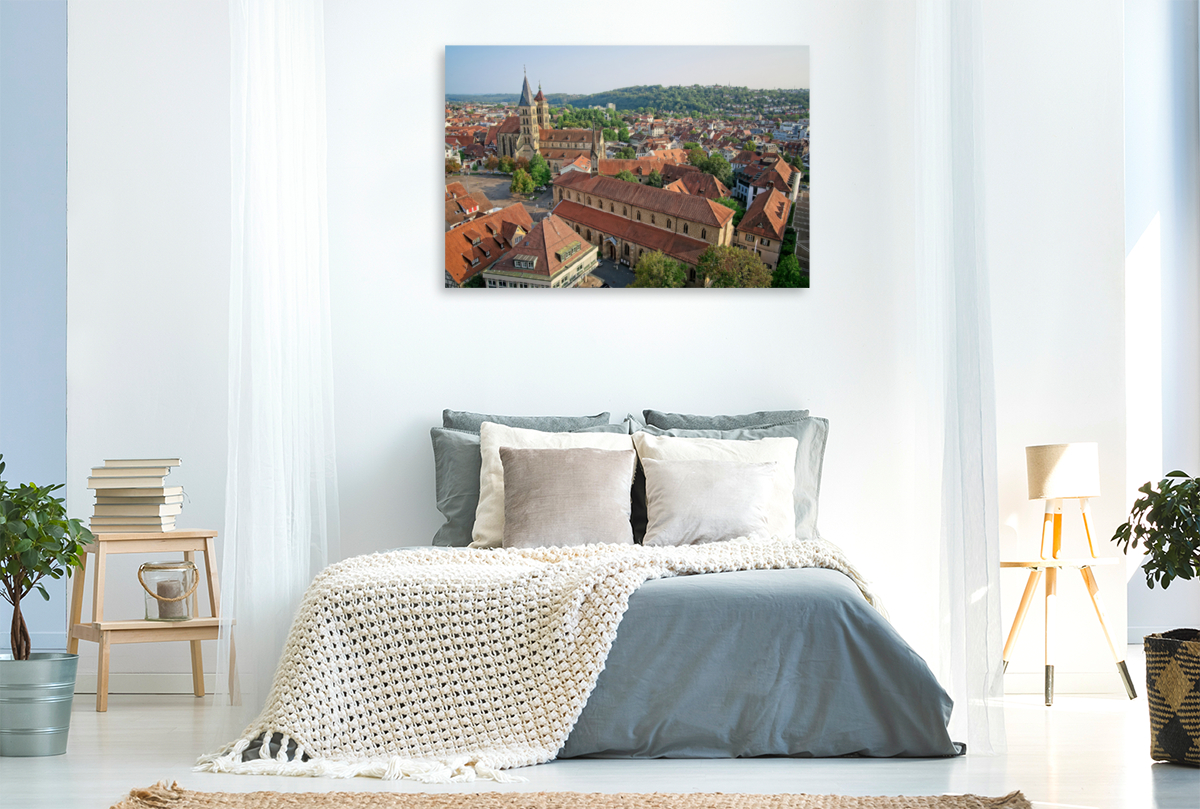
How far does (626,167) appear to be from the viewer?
13.9 feet

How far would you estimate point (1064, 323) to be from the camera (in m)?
4.05

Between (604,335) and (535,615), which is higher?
(604,335)

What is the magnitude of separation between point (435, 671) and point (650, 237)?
208 centimetres

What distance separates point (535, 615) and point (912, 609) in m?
1.88

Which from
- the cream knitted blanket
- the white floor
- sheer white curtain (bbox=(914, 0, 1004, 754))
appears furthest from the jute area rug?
sheer white curtain (bbox=(914, 0, 1004, 754))

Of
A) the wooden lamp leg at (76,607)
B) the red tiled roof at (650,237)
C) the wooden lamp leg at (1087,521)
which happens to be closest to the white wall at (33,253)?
the wooden lamp leg at (76,607)

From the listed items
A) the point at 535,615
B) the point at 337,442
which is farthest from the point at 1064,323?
the point at 337,442

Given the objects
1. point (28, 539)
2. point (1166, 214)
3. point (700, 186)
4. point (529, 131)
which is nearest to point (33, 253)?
point (28, 539)

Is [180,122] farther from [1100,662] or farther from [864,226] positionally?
[1100,662]

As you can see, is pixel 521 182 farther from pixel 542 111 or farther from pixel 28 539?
pixel 28 539

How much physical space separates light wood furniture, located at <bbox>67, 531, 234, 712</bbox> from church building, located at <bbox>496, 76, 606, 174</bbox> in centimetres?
192

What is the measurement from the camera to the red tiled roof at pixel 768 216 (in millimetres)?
4168

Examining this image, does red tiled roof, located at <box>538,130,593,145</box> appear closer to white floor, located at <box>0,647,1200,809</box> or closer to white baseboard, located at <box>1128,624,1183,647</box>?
white floor, located at <box>0,647,1200,809</box>

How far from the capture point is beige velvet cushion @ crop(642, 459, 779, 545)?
3.49m
